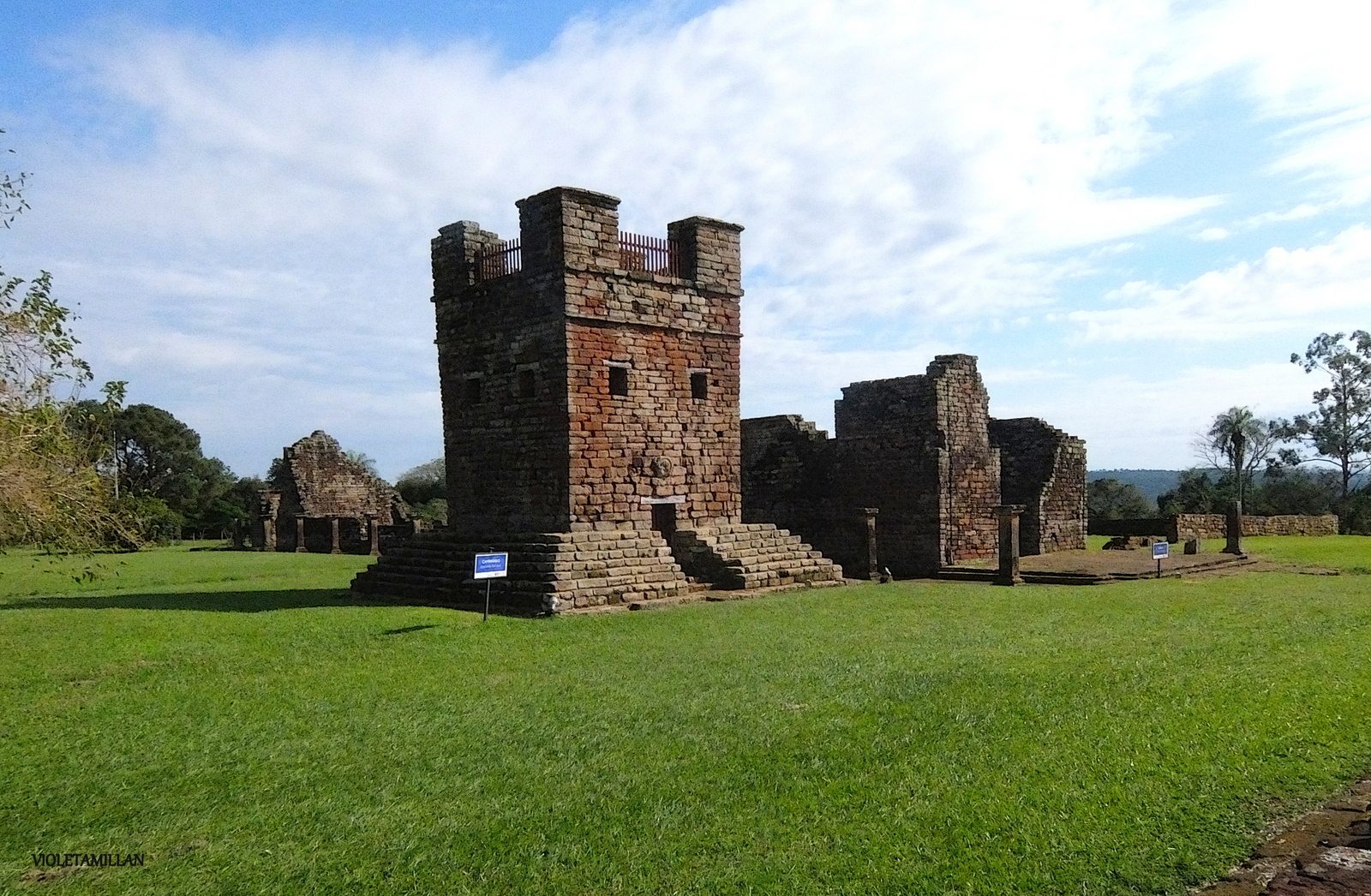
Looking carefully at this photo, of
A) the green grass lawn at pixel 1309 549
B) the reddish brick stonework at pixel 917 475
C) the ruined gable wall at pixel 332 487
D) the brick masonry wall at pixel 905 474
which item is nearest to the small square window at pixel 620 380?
the reddish brick stonework at pixel 917 475

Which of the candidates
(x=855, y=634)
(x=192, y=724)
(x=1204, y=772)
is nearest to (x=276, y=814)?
(x=192, y=724)

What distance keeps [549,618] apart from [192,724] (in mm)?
5700

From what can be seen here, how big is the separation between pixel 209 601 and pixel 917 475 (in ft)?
46.6

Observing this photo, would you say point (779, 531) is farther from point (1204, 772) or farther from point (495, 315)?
point (1204, 772)

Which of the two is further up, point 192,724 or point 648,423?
point 648,423

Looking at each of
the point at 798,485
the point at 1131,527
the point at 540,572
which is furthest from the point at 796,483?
the point at 1131,527

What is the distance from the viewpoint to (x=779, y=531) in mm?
17406

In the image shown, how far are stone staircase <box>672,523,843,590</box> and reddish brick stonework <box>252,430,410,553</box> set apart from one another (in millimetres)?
14552

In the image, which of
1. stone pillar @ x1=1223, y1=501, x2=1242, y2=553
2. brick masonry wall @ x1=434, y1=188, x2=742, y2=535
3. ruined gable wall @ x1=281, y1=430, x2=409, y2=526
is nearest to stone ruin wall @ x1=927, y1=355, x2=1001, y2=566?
stone pillar @ x1=1223, y1=501, x2=1242, y2=553

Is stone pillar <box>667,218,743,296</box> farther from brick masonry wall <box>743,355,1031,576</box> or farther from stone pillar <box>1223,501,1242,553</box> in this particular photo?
stone pillar <box>1223,501,1242,553</box>

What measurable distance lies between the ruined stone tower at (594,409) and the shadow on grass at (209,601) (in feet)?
3.32

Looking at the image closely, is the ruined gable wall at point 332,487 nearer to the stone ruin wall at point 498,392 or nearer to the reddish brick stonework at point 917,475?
the reddish brick stonework at point 917,475

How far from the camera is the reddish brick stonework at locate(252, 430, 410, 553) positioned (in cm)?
2875
